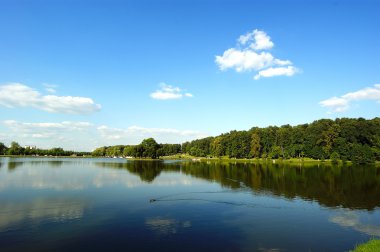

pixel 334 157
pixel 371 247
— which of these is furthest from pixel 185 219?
pixel 334 157

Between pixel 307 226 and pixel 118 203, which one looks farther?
pixel 118 203

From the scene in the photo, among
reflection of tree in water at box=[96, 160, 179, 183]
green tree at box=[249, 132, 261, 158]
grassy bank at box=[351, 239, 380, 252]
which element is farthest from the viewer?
green tree at box=[249, 132, 261, 158]

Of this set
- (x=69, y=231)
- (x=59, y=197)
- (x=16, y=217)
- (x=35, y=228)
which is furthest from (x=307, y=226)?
(x=59, y=197)

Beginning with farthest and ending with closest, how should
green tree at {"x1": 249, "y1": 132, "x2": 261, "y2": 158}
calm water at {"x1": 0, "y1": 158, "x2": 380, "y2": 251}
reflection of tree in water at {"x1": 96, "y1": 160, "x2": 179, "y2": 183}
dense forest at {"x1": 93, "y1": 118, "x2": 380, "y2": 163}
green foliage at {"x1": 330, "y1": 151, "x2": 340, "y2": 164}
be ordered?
green tree at {"x1": 249, "y1": 132, "x2": 261, "y2": 158}, green foliage at {"x1": 330, "y1": 151, "x2": 340, "y2": 164}, dense forest at {"x1": 93, "y1": 118, "x2": 380, "y2": 163}, reflection of tree in water at {"x1": 96, "y1": 160, "x2": 179, "y2": 183}, calm water at {"x1": 0, "y1": 158, "x2": 380, "y2": 251}

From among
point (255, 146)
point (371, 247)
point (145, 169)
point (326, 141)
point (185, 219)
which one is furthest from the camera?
point (255, 146)

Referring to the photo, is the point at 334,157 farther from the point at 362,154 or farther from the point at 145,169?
the point at 145,169

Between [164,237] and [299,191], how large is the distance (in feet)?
121

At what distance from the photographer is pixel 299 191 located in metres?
56.3

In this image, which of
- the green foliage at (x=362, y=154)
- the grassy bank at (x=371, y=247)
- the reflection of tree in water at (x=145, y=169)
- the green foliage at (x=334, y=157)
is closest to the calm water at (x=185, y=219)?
the grassy bank at (x=371, y=247)

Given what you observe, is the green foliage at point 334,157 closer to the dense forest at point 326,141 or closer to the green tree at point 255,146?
the dense forest at point 326,141

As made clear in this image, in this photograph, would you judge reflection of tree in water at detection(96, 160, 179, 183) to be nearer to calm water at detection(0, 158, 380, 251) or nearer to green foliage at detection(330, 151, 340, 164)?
calm water at detection(0, 158, 380, 251)

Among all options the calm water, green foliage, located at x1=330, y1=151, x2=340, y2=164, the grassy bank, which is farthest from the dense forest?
the grassy bank

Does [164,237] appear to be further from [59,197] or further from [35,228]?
[59,197]

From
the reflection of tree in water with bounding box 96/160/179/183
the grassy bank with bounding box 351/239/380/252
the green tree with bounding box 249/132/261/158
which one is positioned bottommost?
the grassy bank with bounding box 351/239/380/252
